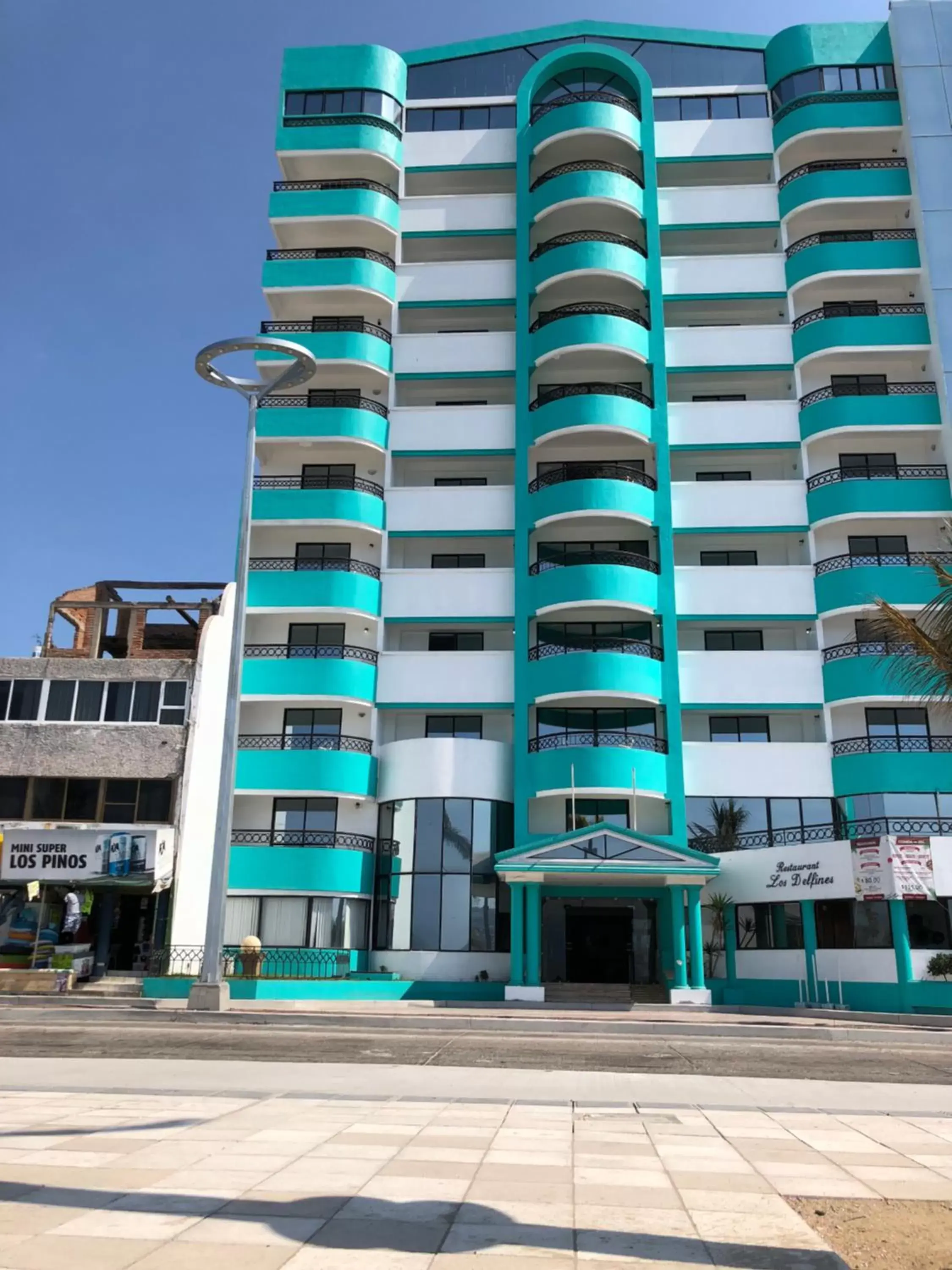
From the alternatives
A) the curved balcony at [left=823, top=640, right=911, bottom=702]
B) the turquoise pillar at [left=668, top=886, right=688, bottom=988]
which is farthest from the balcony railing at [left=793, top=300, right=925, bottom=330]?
the turquoise pillar at [left=668, top=886, right=688, bottom=988]

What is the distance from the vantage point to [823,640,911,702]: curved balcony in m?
40.1

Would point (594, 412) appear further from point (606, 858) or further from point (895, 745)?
point (606, 858)

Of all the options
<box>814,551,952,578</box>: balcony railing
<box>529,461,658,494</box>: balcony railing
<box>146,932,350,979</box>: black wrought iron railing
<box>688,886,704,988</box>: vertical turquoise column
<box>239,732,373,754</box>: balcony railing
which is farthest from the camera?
<box>529,461,658,494</box>: balcony railing

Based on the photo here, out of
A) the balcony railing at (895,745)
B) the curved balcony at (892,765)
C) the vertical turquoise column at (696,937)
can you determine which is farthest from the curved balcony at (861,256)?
the vertical turquoise column at (696,937)

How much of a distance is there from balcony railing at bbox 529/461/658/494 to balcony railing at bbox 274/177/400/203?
15.9 metres

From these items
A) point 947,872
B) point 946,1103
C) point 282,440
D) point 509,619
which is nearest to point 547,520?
point 509,619

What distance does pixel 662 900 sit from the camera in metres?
39.0

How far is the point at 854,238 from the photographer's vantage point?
47.5m

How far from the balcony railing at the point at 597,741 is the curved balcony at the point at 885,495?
11.6 meters

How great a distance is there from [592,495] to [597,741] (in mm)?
9972

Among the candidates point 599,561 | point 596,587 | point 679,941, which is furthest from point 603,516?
point 679,941

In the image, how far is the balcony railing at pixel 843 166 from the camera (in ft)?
157

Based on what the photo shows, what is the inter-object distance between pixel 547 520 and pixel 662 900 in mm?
15538

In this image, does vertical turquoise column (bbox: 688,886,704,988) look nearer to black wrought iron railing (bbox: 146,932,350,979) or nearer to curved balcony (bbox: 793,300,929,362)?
black wrought iron railing (bbox: 146,932,350,979)
